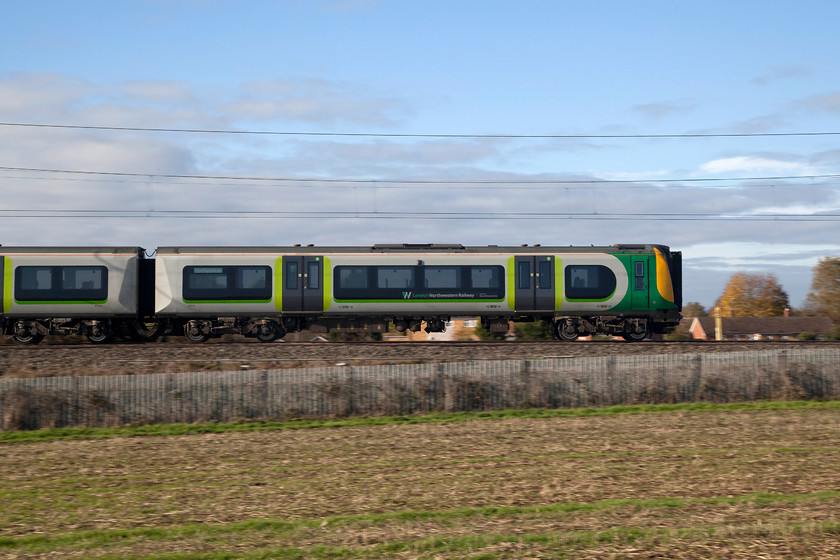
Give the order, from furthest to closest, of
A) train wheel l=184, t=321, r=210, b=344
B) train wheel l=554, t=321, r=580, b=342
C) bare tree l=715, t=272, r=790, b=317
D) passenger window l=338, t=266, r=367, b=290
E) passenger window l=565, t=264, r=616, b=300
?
bare tree l=715, t=272, r=790, b=317 → train wheel l=554, t=321, r=580, b=342 → passenger window l=565, t=264, r=616, b=300 → train wheel l=184, t=321, r=210, b=344 → passenger window l=338, t=266, r=367, b=290

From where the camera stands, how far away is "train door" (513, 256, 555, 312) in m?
28.4

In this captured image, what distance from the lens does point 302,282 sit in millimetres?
28000

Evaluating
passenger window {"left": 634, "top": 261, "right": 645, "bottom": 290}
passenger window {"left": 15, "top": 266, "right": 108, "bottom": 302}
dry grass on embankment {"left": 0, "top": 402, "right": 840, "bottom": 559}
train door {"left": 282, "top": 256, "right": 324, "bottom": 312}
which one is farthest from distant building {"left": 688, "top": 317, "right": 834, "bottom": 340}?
dry grass on embankment {"left": 0, "top": 402, "right": 840, "bottom": 559}

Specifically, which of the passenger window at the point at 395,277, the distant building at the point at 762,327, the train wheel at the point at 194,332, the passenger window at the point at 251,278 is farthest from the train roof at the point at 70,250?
the distant building at the point at 762,327

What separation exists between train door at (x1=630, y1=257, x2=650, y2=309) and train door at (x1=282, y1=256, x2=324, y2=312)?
1155 cm

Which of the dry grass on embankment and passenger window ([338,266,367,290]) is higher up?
passenger window ([338,266,367,290])

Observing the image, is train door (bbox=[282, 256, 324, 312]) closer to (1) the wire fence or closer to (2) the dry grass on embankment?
(1) the wire fence

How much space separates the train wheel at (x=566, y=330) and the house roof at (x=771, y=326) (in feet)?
199

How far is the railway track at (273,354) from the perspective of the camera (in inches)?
808

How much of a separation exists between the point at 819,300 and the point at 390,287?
86582mm

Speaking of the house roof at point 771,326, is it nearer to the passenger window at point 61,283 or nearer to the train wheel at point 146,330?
the train wheel at point 146,330

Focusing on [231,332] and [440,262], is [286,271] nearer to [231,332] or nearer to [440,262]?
[231,332]

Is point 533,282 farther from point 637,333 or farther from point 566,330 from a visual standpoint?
point 637,333

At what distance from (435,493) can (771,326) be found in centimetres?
8699
